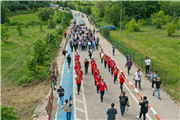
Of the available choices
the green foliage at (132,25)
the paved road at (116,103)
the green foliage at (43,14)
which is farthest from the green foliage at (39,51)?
the green foliage at (43,14)

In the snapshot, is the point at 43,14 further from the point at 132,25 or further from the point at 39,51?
the point at 39,51

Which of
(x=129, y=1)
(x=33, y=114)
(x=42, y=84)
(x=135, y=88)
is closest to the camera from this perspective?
(x=33, y=114)

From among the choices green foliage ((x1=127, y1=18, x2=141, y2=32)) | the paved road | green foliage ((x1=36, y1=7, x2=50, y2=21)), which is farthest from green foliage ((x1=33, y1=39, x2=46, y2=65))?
green foliage ((x1=36, y1=7, x2=50, y2=21))

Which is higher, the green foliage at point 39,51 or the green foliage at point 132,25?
the green foliage at point 132,25

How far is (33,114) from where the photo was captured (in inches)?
400

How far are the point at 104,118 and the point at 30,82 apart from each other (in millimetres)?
9607

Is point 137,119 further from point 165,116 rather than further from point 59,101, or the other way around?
point 59,101

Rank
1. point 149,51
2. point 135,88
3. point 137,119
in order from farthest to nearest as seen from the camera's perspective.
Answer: point 149,51
point 135,88
point 137,119

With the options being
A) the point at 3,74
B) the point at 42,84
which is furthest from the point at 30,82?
the point at 3,74

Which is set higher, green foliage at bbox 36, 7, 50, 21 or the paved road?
green foliage at bbox 36, 7, 50, 21

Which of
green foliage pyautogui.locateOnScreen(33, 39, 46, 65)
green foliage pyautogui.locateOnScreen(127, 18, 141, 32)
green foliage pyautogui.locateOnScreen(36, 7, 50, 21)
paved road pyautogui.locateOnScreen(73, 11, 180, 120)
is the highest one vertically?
green foliage pyautogui.locateOnScreen(36, 7, 50, 21)

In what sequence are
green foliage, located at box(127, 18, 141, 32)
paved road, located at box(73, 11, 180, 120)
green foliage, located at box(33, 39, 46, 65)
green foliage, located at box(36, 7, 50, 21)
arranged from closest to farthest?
1. paved road, located at box(73, 11, 180, 120)
2. green foliage, located at box(33, 39, 46, 65)
3. green foliage, located at box(127, 18, 141, 32)
4. green foliage, located at box(36, 7, 50, 21)

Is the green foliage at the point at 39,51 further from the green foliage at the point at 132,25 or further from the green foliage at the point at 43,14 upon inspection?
the green foliage at the point at 43,14

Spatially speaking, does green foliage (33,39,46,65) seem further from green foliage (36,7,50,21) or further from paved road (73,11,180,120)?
green foliage (36,7,50,21)
